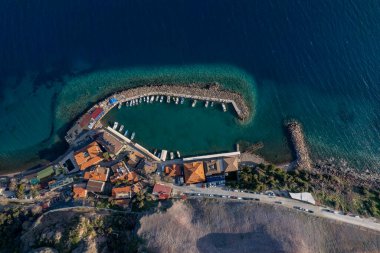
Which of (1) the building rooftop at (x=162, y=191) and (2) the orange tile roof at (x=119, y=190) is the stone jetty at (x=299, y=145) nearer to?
(1) the building rooftop at (x=162, y=191)

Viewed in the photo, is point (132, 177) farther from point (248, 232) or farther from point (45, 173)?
point (248, 232)

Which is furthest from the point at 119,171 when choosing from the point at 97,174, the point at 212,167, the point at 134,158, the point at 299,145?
the point at 299,145

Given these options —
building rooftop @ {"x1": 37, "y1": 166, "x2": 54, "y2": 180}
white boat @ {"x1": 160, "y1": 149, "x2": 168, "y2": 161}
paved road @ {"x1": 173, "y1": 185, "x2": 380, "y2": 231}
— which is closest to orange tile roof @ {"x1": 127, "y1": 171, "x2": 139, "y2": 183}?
white boat @ {"x1": 160, "y1": 149, "x2": 168, "y2": 161}

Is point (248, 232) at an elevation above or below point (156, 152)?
below

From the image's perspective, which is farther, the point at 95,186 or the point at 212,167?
the point at 212,167

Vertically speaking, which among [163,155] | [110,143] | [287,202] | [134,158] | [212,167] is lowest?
[287,202]

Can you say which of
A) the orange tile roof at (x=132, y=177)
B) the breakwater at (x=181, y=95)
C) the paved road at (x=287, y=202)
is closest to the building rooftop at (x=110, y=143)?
the breakwater at (x=181, y=95)
